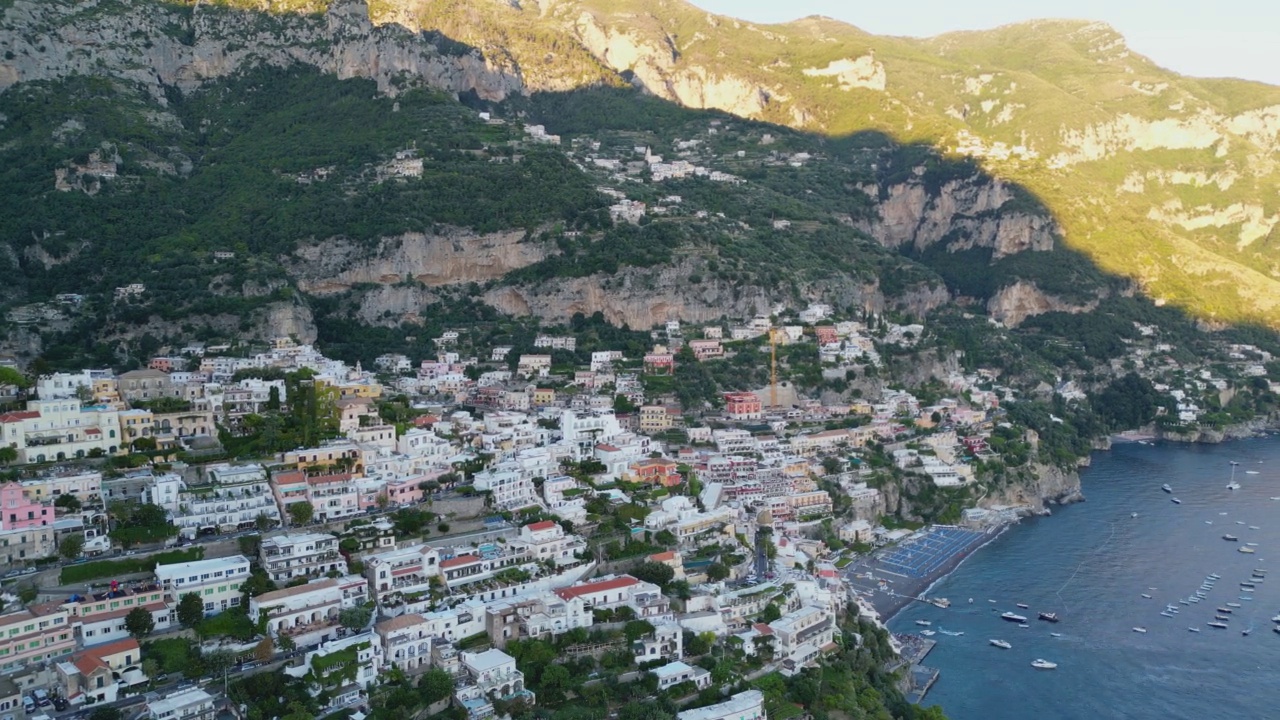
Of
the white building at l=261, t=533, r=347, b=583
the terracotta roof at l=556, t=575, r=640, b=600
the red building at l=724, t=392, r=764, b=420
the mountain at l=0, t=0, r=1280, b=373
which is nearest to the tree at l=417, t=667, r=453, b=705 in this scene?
the terracotta roof at l=556, t=575, r=640, b=600

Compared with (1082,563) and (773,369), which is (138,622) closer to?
(1082,563)

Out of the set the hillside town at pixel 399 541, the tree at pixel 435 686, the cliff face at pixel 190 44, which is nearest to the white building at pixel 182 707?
the hillside town at pixel 399 541

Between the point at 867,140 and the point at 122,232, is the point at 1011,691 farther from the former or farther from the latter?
the point at 867,140

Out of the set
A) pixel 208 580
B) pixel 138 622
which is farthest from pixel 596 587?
pixel 138 622

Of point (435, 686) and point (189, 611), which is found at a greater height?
point (189, 611)

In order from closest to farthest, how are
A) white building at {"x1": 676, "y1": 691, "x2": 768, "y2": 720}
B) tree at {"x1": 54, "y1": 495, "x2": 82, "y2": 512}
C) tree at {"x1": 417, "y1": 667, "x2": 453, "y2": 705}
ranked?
tree at {"x1": 417, "y1": 667, "x2": 453, "y2": 705}
white building at {"x1": 676, "y1": 691, "x2": 768, "y2": 720}
tree at {"x1": 54, "y1": 495, "x2": 82, "y2": 512}

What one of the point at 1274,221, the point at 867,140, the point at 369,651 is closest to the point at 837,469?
the point at 369,651

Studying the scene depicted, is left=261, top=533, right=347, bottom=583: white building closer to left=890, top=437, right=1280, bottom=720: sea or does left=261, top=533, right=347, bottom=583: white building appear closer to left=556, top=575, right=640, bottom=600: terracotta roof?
left=556, top=575, right=640, bottom=600: terracotta roof
